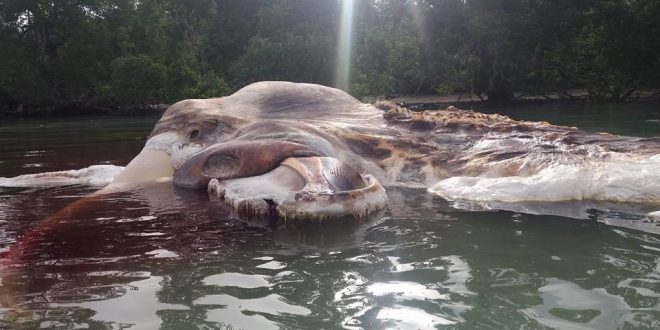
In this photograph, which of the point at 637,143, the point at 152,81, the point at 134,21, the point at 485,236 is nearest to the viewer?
the point at 485,236

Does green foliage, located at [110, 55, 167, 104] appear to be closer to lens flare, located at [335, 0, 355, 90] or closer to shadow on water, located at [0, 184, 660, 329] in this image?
lens flare, located at [335, 0, 355, 90]

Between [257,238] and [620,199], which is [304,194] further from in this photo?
[620,199]

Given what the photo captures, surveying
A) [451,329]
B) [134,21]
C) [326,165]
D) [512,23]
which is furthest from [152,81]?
[451,329]

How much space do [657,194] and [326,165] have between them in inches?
106

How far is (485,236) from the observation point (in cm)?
398

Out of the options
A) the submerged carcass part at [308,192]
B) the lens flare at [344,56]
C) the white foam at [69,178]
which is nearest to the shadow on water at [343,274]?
the submerged carcass part at [308,192]

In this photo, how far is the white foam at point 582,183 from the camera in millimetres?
4684

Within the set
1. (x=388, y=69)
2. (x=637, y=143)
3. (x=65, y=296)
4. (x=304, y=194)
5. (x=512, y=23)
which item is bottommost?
(x=65, y=296)

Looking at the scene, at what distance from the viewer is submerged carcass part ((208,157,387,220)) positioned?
4.50 meters

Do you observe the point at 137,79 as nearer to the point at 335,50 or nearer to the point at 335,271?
the point at 335,50

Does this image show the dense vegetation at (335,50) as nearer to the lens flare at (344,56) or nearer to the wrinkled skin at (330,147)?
the lens flare at (344,56)

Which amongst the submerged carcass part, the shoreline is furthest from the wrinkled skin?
the shoreline

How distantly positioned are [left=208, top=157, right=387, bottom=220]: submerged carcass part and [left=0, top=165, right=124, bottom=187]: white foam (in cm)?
272

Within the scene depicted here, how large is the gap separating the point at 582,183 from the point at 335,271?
9.06 ft
